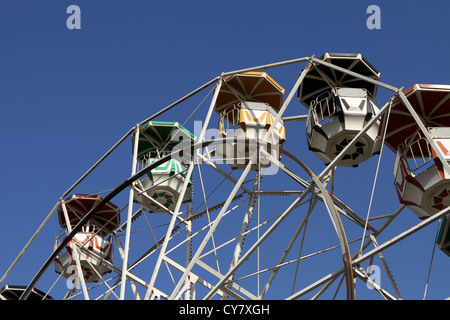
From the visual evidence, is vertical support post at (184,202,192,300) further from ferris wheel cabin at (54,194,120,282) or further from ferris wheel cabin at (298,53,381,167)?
ferris wheel cabin at (298,53,381,167)

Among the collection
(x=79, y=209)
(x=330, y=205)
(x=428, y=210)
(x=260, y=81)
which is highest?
(x=260, y=81)

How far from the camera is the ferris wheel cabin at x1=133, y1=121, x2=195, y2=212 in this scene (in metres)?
29.5

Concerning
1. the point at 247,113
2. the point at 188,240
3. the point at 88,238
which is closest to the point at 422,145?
the point at 247,113

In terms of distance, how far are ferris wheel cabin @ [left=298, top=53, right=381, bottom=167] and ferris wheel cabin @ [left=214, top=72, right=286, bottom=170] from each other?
1295 mm

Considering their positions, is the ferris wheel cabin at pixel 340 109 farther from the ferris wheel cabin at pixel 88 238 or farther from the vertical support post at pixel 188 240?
the ferris wheel cabin at pixel 88 238

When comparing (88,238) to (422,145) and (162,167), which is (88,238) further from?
(422,145)

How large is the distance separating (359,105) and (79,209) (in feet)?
54.0

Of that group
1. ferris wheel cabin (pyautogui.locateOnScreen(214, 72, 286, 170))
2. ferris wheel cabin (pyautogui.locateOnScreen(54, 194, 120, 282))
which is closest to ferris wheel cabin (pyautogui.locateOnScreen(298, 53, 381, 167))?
ferris wheel cabin (pyautogui.locateOnScreen(214, 72, 286, 170))

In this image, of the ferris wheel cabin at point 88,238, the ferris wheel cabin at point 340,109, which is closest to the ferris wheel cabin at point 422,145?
the ferris wheel cabin at point 340,109

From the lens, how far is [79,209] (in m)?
35.4

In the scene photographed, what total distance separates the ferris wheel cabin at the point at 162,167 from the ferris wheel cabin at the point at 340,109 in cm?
582

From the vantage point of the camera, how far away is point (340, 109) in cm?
2502
